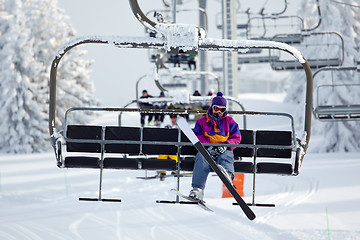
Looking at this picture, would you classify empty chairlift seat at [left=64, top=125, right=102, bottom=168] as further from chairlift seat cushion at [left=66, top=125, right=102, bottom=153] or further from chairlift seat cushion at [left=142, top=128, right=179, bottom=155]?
chairlift seat cushion at [left=142, top=128, right=179, bottom=155]

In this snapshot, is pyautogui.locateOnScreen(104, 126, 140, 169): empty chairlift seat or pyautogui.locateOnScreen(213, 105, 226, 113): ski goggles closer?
pyautogui.locateOnScreen(213, 105, 226, 113): ski goggles

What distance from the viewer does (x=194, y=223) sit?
8.86 metres

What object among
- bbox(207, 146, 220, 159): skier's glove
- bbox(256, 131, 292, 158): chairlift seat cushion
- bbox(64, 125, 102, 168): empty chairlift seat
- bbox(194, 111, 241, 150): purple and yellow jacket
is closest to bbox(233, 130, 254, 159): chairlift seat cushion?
bbox(256, 131, 292, 158): chairlift seat cushion

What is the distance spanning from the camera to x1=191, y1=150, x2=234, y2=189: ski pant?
5391 millimetres

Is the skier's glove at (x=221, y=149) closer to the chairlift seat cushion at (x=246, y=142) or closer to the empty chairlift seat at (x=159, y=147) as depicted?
the chairlift seat cushion at (x=246, y=142)

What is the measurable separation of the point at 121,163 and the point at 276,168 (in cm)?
177

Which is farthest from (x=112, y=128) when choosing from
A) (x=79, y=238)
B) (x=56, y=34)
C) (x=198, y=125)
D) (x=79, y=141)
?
(x=56, y=34)

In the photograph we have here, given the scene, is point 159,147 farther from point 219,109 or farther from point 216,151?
point 219,109

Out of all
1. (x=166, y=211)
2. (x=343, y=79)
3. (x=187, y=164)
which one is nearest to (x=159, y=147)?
(x=187, y=164)

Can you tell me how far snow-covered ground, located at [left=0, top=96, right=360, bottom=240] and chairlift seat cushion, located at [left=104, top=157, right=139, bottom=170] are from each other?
2.75m

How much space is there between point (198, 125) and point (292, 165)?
1.17 meters

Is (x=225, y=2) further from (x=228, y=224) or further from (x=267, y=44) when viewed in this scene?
(x=267, y=44)

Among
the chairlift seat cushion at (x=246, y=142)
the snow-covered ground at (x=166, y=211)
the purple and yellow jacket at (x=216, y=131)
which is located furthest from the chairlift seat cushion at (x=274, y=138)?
the snow-covered ground at (x=166, y=211)

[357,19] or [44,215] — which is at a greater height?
[357,19]
